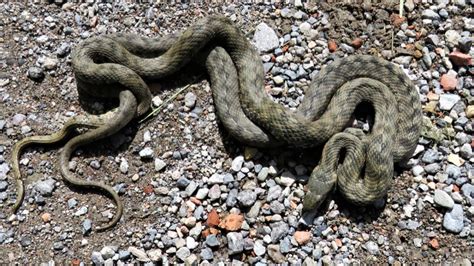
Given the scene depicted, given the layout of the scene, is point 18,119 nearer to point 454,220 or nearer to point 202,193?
point 202,193

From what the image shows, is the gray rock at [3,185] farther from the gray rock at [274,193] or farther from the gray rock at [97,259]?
the gray rock at [274,193]

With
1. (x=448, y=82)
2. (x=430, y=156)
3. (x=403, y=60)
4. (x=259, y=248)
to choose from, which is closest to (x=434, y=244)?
(x=430, y=156)

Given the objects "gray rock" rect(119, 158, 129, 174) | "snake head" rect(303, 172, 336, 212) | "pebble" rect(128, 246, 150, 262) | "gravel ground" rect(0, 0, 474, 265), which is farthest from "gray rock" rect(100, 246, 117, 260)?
"snake head" rect(303, 172, 336, 212)

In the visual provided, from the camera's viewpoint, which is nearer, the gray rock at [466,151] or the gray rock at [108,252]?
the gray rock at [108,252]

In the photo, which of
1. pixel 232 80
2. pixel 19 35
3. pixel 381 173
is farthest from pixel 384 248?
pixel 19 35

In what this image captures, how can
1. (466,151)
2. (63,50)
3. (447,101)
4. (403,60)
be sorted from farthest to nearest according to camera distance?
(63,50) → (403,60) → (447,101) → (466,151)

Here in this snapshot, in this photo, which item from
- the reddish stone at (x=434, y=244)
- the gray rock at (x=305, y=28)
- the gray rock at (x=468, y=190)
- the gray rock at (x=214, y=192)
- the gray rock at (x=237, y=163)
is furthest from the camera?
the gray rock at (x=305, y=28)

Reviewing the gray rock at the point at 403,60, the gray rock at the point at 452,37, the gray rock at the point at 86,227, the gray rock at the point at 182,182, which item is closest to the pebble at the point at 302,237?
the gray rock at the point at 182,182
